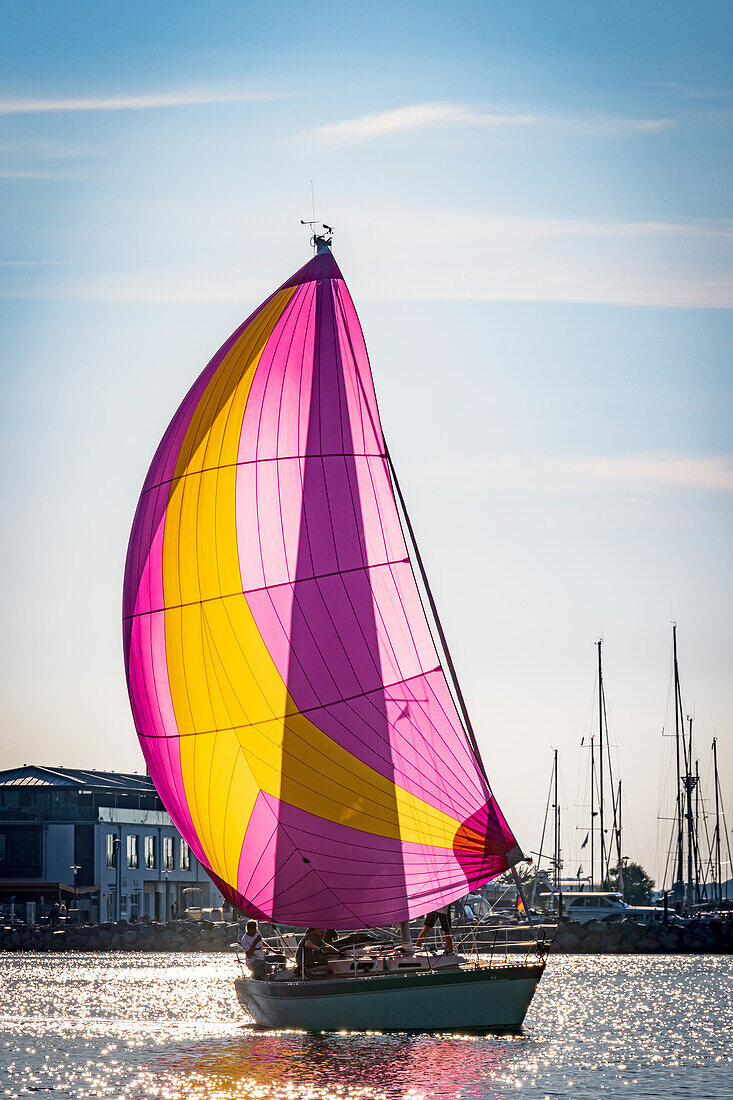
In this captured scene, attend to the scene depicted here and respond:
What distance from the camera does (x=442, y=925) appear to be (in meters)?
31.2

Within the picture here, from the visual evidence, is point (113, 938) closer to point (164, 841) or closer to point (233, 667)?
point (164, 841)

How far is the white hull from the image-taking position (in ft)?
95.0

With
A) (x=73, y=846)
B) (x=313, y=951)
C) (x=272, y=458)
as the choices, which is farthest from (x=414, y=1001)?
(x=73, y=846)

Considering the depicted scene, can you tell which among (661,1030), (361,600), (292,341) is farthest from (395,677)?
(661,1030)

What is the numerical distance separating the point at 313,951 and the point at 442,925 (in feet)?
8.47

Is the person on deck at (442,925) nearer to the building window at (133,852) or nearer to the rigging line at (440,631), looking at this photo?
the rigging line at (440,631)

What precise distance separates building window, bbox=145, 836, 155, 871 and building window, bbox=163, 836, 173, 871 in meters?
1.80

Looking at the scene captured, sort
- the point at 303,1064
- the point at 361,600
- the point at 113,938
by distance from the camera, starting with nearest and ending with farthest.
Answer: the point at 303,1064, the point at 361,600, the point at 113,938

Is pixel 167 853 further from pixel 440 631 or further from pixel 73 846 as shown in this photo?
pixel 440 631

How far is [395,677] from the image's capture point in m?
30.4

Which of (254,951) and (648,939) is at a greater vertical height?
(254,951)

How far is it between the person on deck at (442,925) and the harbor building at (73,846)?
238 feet

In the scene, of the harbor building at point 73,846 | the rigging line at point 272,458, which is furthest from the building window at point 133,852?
the rigging line at point 272,458

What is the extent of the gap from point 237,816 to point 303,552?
17.1ft
